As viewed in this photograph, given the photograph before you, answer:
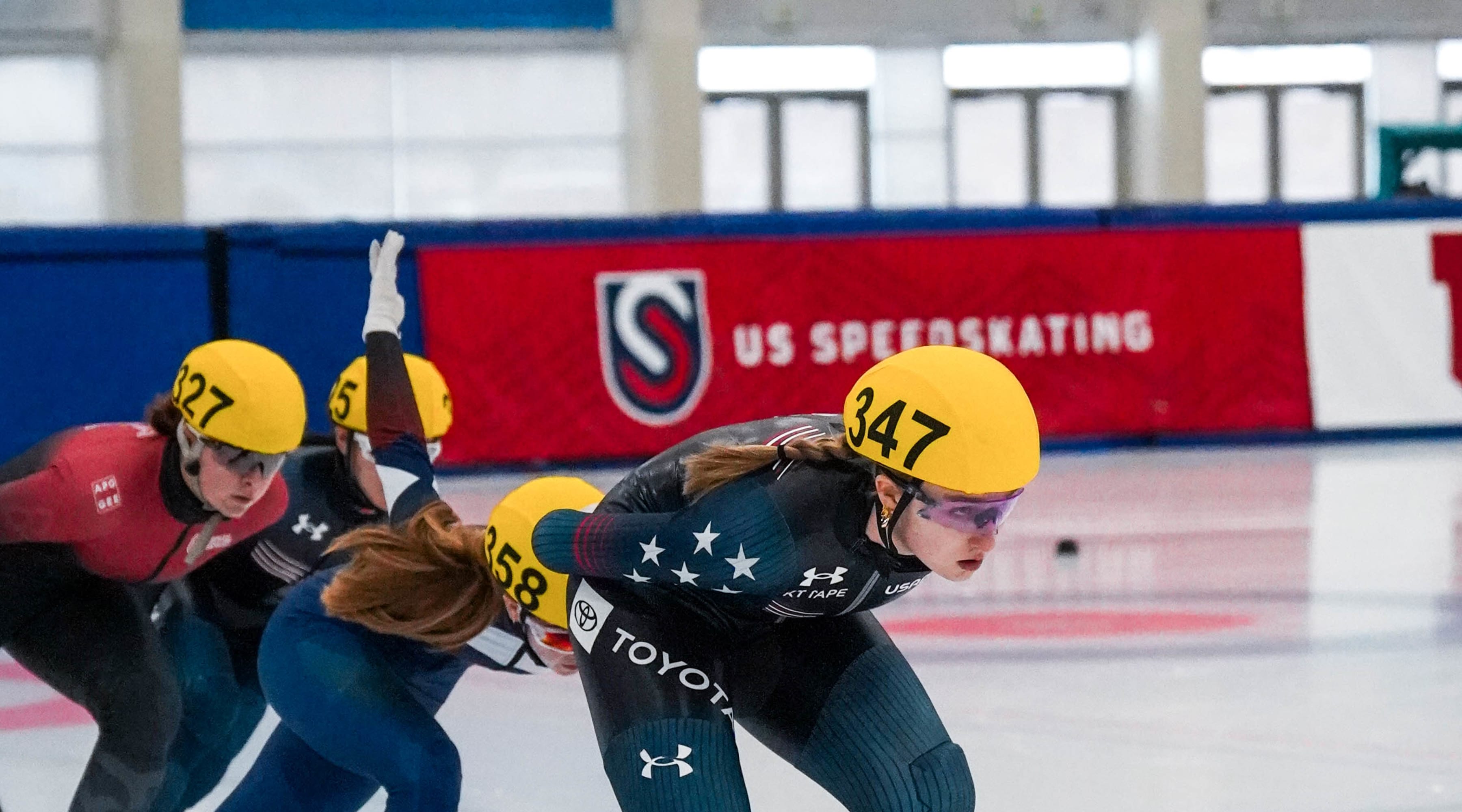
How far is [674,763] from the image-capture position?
2451 mm

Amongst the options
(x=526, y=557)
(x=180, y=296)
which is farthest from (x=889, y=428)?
(x=180, y=296)

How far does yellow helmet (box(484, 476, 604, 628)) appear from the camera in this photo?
2777 millimetres

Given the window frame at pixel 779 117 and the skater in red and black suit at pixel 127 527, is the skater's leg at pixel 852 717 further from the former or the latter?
the window frame at pixel 779 117

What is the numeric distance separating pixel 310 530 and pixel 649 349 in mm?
5916

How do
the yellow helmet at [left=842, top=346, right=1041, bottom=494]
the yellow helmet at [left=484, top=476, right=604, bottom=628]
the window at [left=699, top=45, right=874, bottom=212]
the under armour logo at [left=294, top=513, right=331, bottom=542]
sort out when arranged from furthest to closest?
the window at [left=699, top=45, right=874, bottom=212] < the under armour logo at [left=294, top=513, right=331, bottom=542] < the yellow helmet at [left=484, top=476, right=604, bottom=628] < the yellow helmet at [left=842, top=346, right=1041, bottom=494]

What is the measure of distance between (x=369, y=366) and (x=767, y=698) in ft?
3.37

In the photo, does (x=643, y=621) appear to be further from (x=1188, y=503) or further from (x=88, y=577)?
(x=1188, y=503)

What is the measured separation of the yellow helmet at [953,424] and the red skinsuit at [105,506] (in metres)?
1.53

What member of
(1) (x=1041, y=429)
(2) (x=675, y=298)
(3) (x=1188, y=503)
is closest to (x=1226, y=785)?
(3) (x=1188, y=503)

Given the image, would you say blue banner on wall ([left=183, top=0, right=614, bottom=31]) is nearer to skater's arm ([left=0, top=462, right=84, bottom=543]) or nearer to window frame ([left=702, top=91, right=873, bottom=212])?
window frame ([left=702, top=91, right=873, bottom=212])

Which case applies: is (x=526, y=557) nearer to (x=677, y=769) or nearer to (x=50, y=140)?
(x=677, y=769)

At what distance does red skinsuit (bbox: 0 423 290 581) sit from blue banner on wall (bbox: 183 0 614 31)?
1633cm

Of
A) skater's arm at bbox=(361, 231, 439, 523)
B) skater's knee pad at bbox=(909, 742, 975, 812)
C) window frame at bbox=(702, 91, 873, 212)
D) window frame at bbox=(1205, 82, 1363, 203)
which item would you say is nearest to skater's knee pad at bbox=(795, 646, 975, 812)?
skater's knee pad at bbox=(909, 742, 975, 812)

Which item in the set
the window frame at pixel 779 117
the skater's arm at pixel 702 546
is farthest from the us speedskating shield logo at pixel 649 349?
the window frame at pixel 779 117
